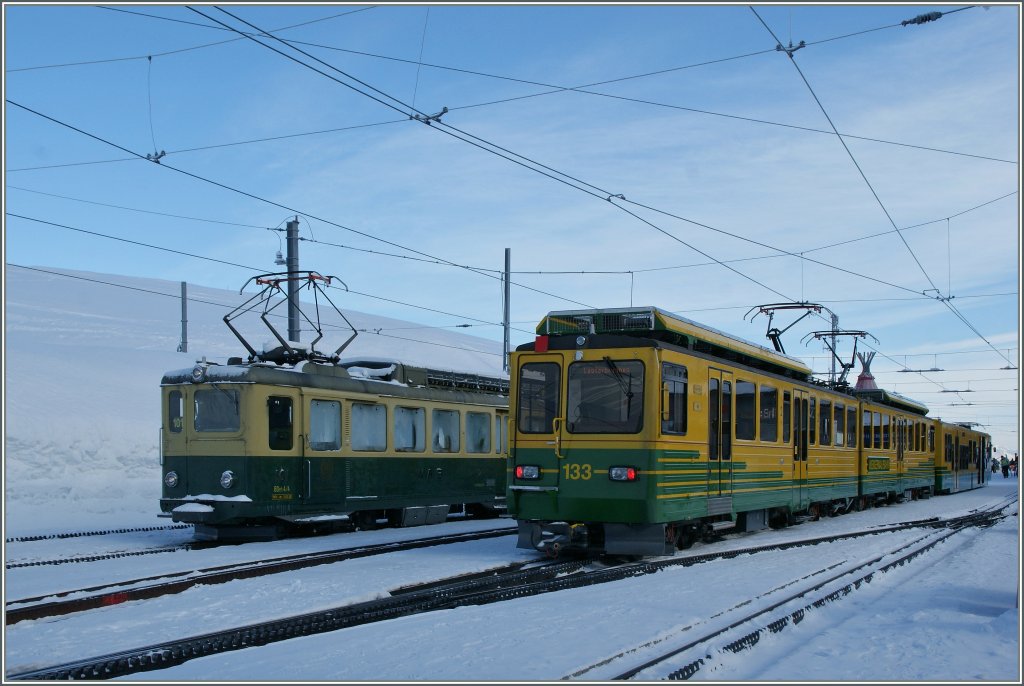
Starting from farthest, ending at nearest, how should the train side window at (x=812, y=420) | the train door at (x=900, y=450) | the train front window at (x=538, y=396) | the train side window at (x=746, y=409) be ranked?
the train door at (x=900, y=450) < the train side window at (x=812, y=420) < the train side window at (x=746, y=409) < the train front window at (x=538, y=396)

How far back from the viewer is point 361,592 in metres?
9.74

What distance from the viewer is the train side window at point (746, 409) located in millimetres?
14383

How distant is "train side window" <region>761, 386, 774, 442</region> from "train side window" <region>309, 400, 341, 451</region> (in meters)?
6.79

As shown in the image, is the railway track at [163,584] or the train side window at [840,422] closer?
the railway track at [163,584]

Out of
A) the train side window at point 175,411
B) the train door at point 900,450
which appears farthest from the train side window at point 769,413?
the train door at point 900,450

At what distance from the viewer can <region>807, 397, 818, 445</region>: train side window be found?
59.6ft

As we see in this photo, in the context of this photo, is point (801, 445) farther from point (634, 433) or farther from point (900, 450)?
point (900, 450)

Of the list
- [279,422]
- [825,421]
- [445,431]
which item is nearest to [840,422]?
[825,421]

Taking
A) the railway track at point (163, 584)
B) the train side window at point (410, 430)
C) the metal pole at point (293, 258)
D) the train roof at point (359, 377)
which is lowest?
the railway track at point (163, 584)

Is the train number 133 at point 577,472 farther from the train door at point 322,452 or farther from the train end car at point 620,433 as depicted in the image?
the train door at point 322,452

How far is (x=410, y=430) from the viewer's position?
714 inches

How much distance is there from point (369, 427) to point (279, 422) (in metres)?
2.10

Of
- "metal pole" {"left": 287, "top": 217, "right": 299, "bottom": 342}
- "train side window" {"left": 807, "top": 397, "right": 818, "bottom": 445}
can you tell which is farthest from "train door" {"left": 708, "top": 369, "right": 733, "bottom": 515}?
"metal pole" {"left": 287, "top": 217, "right": 299, "bottom": 342}

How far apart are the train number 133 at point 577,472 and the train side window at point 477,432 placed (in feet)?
24.2
